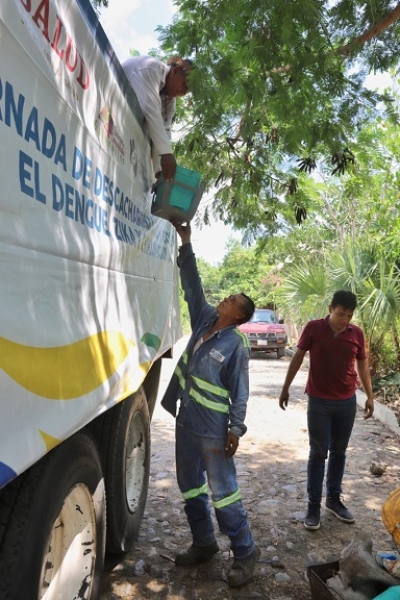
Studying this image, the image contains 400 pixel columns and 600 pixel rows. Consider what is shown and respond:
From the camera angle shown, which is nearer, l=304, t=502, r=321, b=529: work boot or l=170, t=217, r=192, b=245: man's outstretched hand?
l=170, t=217, r=192, b=245: man's outstretched hand

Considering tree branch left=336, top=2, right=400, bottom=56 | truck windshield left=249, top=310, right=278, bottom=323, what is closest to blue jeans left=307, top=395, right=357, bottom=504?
tree branch left=336, top=2, right=400, bottom=56

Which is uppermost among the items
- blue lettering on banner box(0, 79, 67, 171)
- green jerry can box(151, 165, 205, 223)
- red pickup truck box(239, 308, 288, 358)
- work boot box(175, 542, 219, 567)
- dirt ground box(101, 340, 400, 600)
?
green jerry can box(151, 165, 205, 223)

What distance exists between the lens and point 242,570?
2.90 meters

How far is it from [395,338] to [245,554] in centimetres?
663

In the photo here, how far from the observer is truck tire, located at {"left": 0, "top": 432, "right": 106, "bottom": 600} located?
1501mm

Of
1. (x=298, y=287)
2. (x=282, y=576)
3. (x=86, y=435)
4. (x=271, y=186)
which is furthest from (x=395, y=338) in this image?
(x=86, y=435)

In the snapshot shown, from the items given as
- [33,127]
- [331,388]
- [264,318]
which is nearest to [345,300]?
[331,388]

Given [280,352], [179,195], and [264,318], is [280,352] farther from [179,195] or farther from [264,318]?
[179,195]

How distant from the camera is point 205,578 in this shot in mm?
2994

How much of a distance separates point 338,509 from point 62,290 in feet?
10.4

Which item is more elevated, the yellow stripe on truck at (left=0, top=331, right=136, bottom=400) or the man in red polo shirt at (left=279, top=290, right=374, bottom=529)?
the yellow stripe on truck at (left=0, top=331, right=136, bottom=400)

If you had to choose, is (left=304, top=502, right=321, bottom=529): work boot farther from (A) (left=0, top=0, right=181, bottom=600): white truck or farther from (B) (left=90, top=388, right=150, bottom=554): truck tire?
(A) (left=0, top=0, right=181, bottom=600): white truck

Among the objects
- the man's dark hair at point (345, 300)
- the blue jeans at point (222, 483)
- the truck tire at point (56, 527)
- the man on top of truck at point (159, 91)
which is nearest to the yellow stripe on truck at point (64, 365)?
the truck tire at point (56, 527)

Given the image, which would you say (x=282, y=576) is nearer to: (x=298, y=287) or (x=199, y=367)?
(x=199, y=367)
